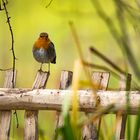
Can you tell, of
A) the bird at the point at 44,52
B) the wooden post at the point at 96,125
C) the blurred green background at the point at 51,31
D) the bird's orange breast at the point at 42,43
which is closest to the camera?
the wooden post at the point at 96,125

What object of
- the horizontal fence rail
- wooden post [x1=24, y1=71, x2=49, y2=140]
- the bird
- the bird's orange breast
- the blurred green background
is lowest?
wooden post [x1=24, y1=71, x2=49, y2=140]

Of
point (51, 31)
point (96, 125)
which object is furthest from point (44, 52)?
point (51, 31)

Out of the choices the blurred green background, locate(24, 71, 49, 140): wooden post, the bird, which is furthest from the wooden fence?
the blurred green background

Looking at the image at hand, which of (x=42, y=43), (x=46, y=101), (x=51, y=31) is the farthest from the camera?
(x=51, y=31)

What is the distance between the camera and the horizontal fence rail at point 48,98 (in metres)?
3.32

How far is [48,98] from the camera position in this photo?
138 inches

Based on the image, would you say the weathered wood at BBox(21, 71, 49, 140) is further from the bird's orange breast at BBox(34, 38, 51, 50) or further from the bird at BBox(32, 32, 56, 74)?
the bird's orange breast at BBox(34, 38, 51, 50)

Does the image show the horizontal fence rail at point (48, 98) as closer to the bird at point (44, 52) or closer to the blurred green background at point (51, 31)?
the bird at point (44, 52)

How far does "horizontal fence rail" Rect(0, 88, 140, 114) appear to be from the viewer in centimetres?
332

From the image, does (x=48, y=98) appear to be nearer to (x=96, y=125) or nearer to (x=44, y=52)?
(x=96, y=125)

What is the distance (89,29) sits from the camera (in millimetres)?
13648

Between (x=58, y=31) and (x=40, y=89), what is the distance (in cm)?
956

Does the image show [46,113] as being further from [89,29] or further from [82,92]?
[89,29]

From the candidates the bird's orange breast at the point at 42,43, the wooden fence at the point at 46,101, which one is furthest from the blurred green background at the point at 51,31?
the wooden fence at the point at 46,101
